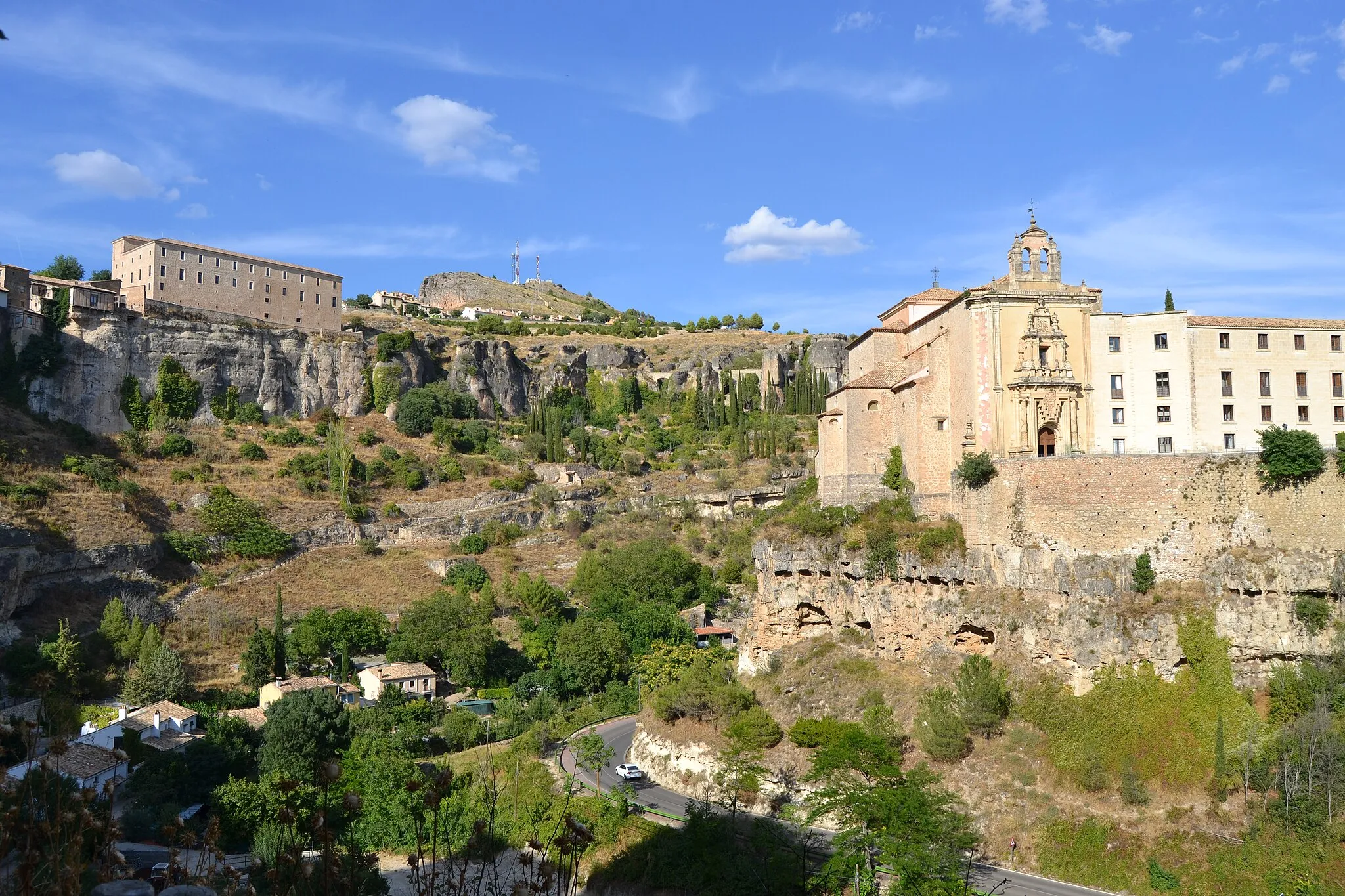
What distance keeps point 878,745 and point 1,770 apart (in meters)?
25.1

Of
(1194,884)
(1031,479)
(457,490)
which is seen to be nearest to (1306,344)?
(1031,479)

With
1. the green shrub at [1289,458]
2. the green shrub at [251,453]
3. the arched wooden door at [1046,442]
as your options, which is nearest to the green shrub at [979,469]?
the arched wooden door at [1046,442]

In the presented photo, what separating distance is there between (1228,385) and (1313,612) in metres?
8.11

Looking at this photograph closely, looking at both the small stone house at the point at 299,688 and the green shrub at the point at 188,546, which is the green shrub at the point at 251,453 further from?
the small stone house at the point at 299,688

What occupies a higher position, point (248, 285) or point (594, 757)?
point (248, 285)

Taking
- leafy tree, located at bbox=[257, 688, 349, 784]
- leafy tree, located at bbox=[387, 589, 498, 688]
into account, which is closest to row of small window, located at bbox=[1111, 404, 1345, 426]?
leafy tree, located at bbox=[257, 688, 349, 784]

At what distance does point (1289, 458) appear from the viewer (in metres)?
27.4

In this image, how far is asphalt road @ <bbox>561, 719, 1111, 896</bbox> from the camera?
25.2m

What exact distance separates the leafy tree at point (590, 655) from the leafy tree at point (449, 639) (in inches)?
138

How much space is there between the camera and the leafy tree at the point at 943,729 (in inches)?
1153

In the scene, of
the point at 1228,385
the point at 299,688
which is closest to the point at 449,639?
the point at 299,688

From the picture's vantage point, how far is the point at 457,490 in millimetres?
69375

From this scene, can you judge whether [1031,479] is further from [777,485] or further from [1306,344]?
[777,485]

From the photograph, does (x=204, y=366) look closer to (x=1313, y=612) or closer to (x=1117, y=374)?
(x=1117, y=374)
